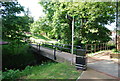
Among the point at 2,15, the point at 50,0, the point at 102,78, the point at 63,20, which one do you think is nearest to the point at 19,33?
the point at 2,15

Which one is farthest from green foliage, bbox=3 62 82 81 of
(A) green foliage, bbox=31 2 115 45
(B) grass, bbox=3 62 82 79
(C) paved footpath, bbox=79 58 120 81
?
(A) green foliage, bbox=31 2 115 45

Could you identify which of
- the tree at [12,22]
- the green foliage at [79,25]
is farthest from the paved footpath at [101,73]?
the green foliage at [79,25]

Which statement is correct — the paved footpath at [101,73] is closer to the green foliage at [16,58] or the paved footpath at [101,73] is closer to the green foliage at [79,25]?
the green foliage at [16,58]

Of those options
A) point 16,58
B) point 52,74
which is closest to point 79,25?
point 16,58

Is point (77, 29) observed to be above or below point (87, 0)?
below

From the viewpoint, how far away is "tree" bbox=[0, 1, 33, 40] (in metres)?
5.68

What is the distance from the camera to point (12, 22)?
565cm

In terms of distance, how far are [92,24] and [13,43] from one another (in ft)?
24.1

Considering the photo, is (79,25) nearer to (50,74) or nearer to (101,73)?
(101,73)

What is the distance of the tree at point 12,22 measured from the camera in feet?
18.6

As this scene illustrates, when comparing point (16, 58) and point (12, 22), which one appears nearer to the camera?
point (12, 22)

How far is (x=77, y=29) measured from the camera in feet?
34.2

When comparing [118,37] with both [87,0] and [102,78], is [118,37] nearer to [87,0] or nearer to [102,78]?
[87,0]

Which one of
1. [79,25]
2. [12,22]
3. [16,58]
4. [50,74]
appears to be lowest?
[16,58]
